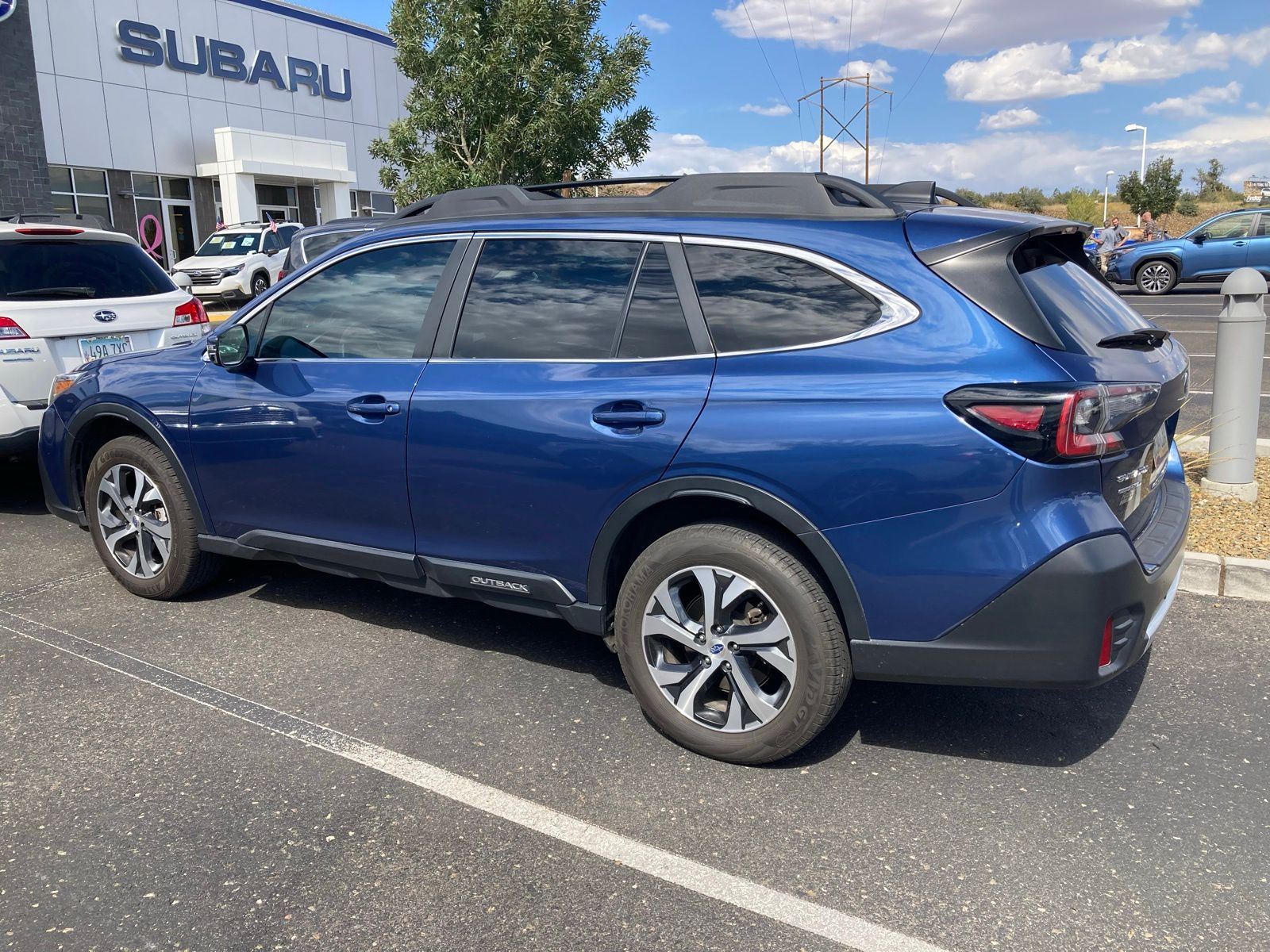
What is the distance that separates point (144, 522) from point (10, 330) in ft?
7.29

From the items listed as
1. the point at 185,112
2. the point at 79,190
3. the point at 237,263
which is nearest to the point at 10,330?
the point at 237,263

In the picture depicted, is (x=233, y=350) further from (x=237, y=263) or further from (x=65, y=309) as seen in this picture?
(x=237, y=263)

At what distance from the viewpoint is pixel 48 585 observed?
202 inches

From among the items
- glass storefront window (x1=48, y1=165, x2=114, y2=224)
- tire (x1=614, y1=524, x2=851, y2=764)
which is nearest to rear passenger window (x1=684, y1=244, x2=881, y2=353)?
tire (x1=614, y1=524, x2=851, y2=764)

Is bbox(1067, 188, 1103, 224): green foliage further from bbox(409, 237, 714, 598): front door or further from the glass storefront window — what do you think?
bbox(409, 237, 714, 598): front door

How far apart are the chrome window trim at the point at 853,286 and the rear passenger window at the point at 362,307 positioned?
4.20ft

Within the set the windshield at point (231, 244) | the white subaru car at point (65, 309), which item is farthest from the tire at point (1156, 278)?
the white subaru car at point (65, 309)

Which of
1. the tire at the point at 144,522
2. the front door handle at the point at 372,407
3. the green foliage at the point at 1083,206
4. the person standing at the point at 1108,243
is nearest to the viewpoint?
the front door handle at the point at 372,407

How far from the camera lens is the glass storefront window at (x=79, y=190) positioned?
2634cm

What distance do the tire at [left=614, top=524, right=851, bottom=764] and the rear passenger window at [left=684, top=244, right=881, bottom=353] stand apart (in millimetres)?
623

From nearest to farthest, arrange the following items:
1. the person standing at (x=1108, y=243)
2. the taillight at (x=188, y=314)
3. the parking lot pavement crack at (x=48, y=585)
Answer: the parking lot pavement crack at (x=48, y=585) → the taillight at (x=188, y=314) → the person standing at (x=1108, y=243)

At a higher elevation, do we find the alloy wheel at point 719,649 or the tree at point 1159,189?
the tree at point 1159,189

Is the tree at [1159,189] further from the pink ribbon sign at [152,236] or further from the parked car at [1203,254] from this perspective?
the pink ribbon sign at [152,236]

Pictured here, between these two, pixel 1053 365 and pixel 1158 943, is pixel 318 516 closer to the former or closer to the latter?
pixel 1053 365
